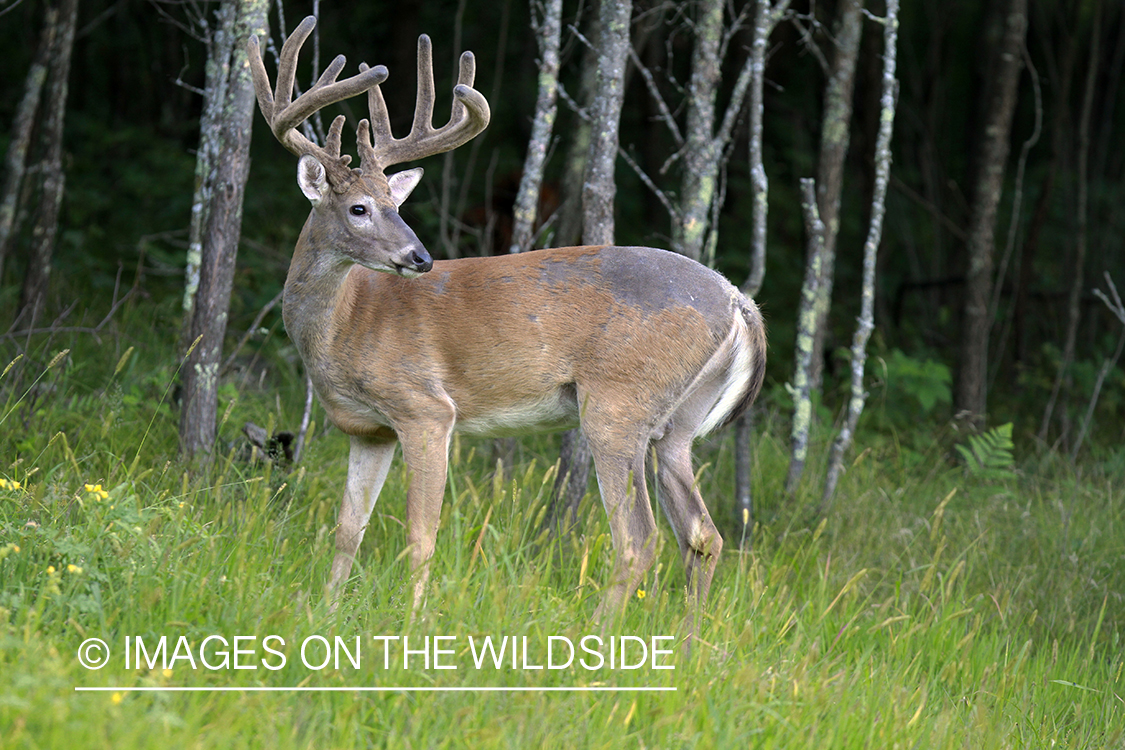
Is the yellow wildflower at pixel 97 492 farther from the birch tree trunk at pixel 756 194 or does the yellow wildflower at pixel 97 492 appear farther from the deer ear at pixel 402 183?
the birch tree trunk at pixel 756 194

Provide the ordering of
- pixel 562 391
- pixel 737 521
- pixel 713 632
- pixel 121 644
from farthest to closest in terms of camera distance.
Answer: pixel 737 521
pixel 562 391
pixel 713 632
pixel 121 644

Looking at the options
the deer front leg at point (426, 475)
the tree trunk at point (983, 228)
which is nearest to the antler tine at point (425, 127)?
the deer front leg at point (426, 475)

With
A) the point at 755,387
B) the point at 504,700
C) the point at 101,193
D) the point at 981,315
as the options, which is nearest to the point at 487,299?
the point at 755,387

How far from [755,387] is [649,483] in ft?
2.92

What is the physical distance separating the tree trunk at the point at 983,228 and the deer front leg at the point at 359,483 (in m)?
4.55

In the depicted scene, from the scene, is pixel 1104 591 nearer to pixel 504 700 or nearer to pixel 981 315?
pixel 981 315

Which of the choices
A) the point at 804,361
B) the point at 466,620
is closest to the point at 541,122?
the point at 804,361

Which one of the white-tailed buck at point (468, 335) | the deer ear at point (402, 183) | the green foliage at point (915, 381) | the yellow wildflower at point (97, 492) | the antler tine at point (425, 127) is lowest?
the green foliage at point (915, 381)

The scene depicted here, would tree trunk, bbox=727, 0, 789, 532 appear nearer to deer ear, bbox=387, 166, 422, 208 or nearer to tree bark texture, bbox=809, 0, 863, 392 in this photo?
tree bark texture, bbox=809, 0, 863, 392

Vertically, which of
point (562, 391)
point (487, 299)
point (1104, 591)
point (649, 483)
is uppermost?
point (487, 299)

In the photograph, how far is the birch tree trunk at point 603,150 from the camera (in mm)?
5023

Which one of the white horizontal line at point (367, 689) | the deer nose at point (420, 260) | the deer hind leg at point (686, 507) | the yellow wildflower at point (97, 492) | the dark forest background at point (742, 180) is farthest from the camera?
the dark forest background at point (742, 180)

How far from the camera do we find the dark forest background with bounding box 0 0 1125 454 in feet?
26.3

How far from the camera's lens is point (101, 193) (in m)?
9.20
